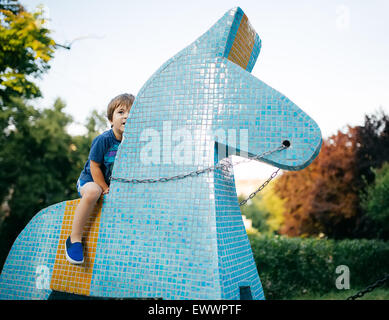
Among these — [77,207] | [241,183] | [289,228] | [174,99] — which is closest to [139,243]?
[77,207]

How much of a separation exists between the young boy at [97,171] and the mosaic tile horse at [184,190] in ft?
0.35

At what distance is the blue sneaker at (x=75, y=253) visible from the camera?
8.66ft

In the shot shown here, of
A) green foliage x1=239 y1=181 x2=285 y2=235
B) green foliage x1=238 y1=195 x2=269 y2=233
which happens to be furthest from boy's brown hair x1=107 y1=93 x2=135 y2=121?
green foliage x1=238 y1=195 x2=269 y2=233

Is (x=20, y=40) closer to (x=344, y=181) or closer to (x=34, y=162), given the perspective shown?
(x=34, y=162)

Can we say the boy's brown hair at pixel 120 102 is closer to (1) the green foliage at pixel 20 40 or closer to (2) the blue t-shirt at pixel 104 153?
(2) the blue t-shirt at pixel 104 153

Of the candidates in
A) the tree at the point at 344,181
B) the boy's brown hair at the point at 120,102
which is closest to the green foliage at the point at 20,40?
the boy's brown hair at the point at 120,102

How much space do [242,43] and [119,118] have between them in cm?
134

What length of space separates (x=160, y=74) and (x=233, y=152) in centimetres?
96

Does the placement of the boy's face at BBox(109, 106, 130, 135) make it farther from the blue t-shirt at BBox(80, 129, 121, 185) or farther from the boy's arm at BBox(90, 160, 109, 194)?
the boy's arm at BBox(90, 160, 109, 194)

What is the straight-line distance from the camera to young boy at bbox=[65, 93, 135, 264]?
8.92 ft

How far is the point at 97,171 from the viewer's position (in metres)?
2.94

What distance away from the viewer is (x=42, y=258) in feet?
9.68

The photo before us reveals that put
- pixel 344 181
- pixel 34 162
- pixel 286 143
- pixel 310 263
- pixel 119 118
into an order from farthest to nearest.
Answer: pixel 34 162 < pixel 344 181 < pixel 310 263 < pixel 119 118 < pixel 286 143

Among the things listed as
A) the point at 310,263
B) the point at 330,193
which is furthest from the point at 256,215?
the point at 310,263
